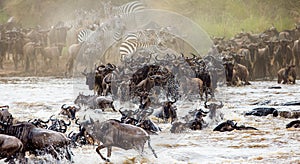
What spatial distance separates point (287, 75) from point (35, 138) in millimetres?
8019

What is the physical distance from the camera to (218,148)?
955 centimetres

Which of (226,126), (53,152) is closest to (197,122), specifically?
(226,126)

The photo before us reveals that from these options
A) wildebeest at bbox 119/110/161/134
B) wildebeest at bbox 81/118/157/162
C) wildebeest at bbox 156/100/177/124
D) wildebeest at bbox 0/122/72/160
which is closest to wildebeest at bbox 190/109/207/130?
wildebeest at bbox 156/100/177/124

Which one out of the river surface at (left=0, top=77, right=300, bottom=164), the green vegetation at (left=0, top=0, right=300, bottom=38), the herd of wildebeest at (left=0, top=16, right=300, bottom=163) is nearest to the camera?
the herd of wildebeest at (left=0, top=16, right=300, bottom=163)

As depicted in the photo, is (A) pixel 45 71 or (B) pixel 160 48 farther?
(A) pixel 45 71

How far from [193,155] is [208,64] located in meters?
4.56

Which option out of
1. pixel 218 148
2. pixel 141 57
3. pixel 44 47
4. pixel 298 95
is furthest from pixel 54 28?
pixel 218 148

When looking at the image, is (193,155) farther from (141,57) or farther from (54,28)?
(54,28)

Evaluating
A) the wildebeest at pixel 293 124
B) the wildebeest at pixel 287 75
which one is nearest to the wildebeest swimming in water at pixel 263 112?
the wildebeest at pixel 293 124

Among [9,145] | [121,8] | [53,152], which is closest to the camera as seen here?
[9,145]

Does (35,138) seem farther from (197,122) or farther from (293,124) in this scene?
(293,124)

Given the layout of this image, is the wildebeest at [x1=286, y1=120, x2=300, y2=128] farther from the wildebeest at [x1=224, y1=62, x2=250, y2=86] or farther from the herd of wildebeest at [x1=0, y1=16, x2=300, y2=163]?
the wildebeest at [x1=224, y1=62, x2=250, y2=86]

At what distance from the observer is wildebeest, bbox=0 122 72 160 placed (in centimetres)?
833

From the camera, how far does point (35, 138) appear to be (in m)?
8.38
